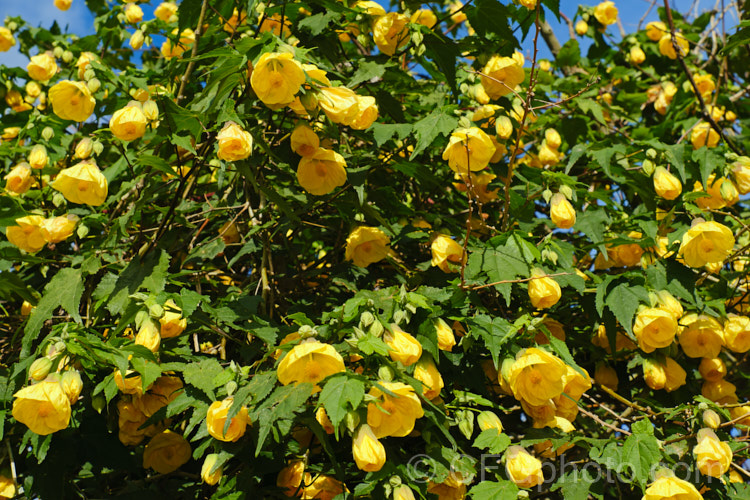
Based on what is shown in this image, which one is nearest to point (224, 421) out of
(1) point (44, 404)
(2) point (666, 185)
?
(1) point (44, 404)

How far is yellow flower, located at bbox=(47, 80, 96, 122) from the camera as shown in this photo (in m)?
1.93

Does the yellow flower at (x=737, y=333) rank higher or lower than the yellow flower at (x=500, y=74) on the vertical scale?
lower

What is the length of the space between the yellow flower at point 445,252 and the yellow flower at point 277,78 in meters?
0.70

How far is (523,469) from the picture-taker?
1570 millimetres

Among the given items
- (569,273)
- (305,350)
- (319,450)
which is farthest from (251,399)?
(569,273)

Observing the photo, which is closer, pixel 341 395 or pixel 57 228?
pixel 341 395

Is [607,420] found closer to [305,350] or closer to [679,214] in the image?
[679,214]

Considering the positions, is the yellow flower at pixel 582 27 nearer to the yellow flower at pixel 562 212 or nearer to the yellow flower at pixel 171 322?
the yellow flower at pixel 562 212

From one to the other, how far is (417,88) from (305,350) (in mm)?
1332

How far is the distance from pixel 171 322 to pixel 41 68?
1828 mm

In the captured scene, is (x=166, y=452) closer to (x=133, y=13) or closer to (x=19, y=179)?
(x=19, y=179)

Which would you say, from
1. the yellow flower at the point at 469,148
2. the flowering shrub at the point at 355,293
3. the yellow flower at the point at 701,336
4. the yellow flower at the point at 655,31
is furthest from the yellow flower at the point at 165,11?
the yellow flower at the point at 701,336

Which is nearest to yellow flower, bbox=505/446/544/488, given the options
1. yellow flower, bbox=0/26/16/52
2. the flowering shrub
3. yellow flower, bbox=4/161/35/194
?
the flowering shrub

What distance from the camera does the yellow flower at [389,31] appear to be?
6.75ft
